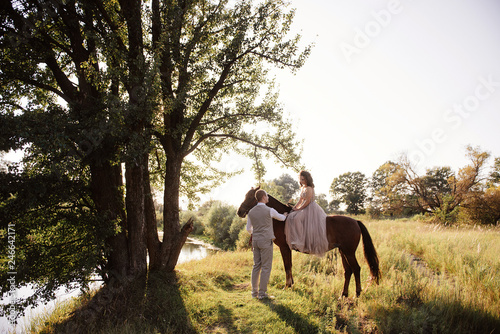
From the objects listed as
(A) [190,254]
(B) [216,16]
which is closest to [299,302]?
(B) [216,16]

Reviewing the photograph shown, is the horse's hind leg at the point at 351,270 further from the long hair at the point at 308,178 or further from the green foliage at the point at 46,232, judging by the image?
the green foliage at the point at 46,232

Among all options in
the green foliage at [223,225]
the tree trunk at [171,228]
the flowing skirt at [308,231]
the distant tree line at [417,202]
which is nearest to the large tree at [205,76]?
the tree trunk at [171,228]

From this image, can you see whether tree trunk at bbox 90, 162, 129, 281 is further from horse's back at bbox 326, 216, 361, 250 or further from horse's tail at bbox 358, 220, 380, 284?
horse's tail at bbox 358, 220, 380, 284

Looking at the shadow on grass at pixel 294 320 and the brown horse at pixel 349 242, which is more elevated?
the brown horse at pixel 349 242

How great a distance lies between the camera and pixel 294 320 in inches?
183

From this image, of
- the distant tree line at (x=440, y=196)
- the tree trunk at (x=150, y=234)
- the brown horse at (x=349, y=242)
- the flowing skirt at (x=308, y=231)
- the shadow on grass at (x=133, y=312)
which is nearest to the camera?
the shadow on grass at (x=133, y=312)

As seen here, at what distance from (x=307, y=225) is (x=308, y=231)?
0.16m

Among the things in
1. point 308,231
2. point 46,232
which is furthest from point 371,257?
point 46,232

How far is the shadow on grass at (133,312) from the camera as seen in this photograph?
4699 mm

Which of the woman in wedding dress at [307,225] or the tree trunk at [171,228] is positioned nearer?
the woman in wedding dress at [307,225]

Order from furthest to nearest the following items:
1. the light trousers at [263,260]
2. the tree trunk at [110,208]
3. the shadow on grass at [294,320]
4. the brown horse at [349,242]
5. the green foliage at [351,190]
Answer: the green foliage at [351,190], the tree trunk at [110,208], the brown horse at [349,242], the light trousers at [263,260], the shadow on grass at [294,320]

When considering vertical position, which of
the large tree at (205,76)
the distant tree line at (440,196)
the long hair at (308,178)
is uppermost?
the large tree at (205,76)

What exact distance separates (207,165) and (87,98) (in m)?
5.29

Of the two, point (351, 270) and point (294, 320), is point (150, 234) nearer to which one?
point (294, 320)
